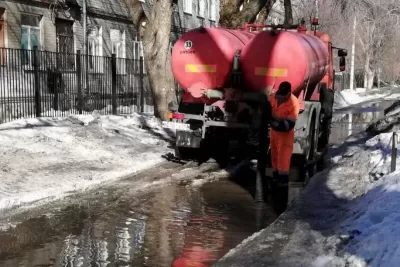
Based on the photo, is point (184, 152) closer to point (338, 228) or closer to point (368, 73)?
point (338, 228)

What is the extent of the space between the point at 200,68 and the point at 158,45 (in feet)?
18.1

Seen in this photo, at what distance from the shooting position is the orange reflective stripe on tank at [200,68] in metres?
9.71

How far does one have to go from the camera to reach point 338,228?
5.91 meters

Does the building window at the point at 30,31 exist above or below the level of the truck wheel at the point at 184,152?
above

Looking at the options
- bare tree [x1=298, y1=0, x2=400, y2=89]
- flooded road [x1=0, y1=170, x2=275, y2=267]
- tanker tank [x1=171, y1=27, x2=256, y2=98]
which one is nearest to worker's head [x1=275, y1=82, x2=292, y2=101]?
Result: flooded road [x1=0, y1=170, x2=275, y2=267]

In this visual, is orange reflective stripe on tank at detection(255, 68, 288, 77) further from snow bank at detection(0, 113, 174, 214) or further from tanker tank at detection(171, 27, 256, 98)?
snow bank at detection(0, 113, 174, 214)

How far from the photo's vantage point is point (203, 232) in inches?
269

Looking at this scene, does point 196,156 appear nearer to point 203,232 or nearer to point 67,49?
point 203,232

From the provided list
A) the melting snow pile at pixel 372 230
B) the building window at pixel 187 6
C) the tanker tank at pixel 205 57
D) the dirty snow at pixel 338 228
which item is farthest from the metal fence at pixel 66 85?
the building window at pixel 187 6

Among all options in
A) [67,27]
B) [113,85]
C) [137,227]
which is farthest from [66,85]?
[137,227]

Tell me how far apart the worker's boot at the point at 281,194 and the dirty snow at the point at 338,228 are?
0.21 metres

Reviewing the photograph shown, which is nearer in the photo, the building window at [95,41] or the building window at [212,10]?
the building window at [95,41]

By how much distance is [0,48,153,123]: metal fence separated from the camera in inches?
614

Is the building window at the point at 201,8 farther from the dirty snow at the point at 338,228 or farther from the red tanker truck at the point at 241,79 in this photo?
the dirty snow at the point at 338,228
